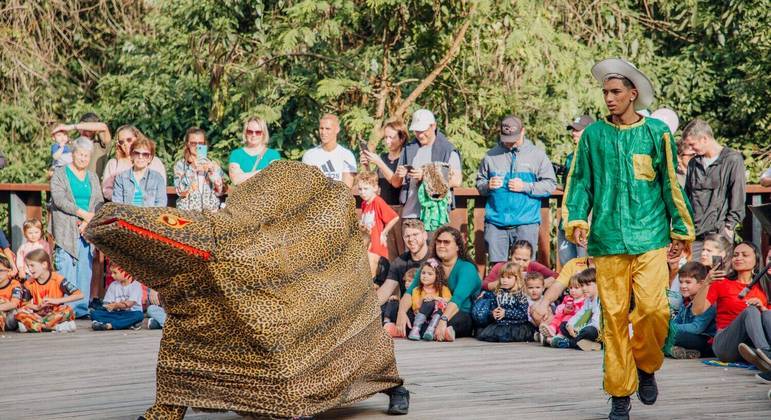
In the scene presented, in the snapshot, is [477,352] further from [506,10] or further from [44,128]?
[44,128]

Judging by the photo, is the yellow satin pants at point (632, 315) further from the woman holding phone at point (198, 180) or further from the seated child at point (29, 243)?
the seated child at point (29, 243)

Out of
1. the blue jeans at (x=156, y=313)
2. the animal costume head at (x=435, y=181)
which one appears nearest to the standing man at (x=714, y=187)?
the animal costume head at (x=435, y=181)

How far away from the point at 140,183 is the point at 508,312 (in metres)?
3.64

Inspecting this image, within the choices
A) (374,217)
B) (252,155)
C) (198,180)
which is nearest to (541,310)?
(374,217)

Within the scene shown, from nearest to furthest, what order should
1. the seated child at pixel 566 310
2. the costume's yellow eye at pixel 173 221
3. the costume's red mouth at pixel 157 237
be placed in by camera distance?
the costume's red mouth at pixel 157 237, the costume's yellow eye at pixel 173 221, the seated child at pixel 566 310

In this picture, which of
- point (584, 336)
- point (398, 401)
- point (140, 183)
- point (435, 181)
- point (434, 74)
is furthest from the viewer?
point (434, 74)

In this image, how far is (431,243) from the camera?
10.5 metres

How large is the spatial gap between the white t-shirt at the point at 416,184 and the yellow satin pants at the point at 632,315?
455 cm

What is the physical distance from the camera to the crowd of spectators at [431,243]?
9453 mm

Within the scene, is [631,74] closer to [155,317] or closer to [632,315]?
[632,315]

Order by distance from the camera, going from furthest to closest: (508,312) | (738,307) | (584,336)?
(508,312) < (584,336) < (738,307)

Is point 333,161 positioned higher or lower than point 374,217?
higher

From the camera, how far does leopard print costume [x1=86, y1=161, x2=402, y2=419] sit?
18.0ft

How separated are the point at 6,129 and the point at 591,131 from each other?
12.6m
